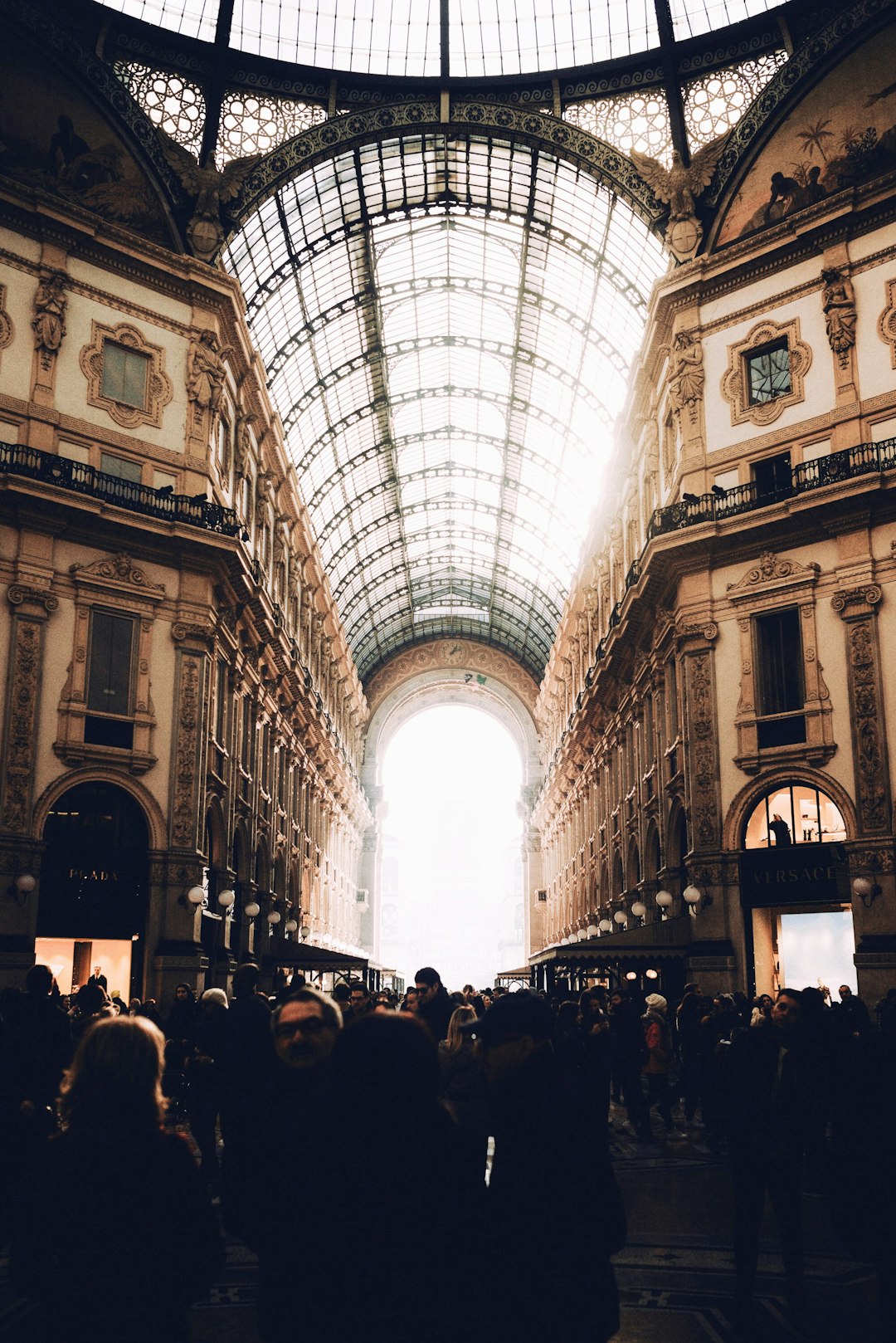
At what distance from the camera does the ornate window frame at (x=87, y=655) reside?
2623cm

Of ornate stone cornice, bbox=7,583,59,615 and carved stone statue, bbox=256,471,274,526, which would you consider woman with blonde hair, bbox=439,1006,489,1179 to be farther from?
carved stone statue, bbox=256,471,274,526

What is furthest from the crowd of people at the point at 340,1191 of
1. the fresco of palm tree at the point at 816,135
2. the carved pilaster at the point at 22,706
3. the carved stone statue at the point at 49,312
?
the fresco of palm tree at the point at 816,135

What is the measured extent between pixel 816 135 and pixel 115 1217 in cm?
3087

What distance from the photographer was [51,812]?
26.0m

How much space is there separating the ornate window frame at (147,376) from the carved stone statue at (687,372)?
12698mm

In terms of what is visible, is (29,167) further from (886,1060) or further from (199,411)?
(886,1060)

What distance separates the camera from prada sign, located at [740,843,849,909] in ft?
83.5

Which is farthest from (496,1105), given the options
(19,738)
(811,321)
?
(811,321)

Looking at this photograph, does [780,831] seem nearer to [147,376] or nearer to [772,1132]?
[147,376]

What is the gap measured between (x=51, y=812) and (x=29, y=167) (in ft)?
→ 48.4

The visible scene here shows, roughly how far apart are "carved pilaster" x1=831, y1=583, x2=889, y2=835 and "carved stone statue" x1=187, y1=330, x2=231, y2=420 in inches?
632

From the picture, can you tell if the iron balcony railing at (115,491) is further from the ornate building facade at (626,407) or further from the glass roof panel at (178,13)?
the glass roof panel at (178,13)

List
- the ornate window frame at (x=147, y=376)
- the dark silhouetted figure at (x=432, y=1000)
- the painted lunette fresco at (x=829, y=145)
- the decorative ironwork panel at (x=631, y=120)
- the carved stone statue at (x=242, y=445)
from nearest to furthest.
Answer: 1. the dark silhouetted figure at (x=432, y=1000)
2. the painted lunette fresco at (x=829, y=145)
3. the ornate window frame at (x=147, y=376)
4. the decorative ironwork panel at (x=631, y=120)
5. the carved stone statue at (x=242, y=445)

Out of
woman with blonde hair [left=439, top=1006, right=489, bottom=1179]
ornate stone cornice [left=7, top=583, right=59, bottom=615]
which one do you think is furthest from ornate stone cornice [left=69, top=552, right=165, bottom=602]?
woman with blonde hair [left=439, top=1006, right=489, bottom=1179]
